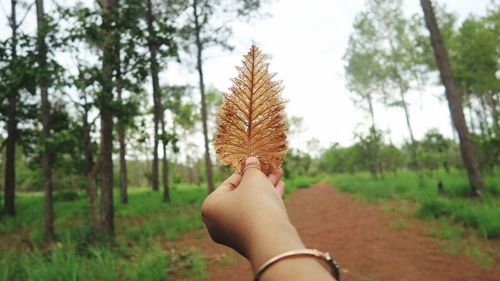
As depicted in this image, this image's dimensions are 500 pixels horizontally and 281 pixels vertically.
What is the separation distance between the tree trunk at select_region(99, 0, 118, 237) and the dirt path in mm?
2067

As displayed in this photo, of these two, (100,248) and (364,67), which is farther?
(364,67)

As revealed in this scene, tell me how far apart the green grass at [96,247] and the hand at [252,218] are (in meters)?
3.79

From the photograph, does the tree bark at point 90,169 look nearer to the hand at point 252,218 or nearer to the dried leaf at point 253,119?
the dried leaf at point 253,119

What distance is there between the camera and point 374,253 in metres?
7.11

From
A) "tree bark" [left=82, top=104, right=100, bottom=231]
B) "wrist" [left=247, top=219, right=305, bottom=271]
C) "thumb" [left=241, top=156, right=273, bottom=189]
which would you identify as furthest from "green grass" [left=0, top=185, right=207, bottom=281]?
"wrist" [left=247, top=219, right=305, bottom=271]

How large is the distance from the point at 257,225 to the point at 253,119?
1.59 feet

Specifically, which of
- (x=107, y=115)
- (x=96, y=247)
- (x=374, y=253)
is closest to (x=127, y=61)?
(x=107, y=115)

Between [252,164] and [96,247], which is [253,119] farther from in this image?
[96,247]

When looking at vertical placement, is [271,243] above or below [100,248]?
above

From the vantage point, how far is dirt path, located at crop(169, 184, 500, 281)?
18.7 ft

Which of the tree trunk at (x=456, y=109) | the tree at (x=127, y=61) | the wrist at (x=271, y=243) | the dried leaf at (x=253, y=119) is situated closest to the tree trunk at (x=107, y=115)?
Result: the tree at (x=127, y=61)

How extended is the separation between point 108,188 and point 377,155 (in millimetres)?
24518

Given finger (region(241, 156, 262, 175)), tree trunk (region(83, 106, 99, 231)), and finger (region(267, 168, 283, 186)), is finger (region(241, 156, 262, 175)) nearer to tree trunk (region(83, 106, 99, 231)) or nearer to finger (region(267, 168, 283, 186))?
finger (region(267, 168, 283, 186))

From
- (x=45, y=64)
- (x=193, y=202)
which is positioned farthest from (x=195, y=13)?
(x=45, y=64)
